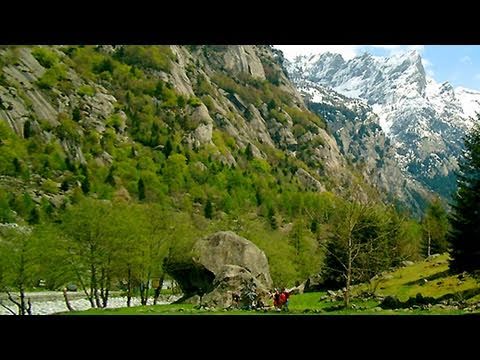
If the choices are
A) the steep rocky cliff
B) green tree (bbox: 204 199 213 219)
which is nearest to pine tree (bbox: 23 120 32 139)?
the steep rocky cliff

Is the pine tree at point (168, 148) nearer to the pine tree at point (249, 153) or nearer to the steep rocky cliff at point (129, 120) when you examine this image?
the steep rocky cliff at point (129, 120)

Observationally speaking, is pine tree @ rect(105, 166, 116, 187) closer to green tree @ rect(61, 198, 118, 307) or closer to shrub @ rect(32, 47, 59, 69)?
shrub @ rect(32, 47, 59, 69)

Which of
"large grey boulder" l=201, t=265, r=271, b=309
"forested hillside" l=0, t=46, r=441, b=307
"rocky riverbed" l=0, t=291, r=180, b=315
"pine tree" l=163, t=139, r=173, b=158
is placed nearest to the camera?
"large grey boulder" l=201, t=265, r=271, b=309

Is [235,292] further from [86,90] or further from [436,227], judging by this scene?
[86,90]

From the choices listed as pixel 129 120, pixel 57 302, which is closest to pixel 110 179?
pixel 129 120

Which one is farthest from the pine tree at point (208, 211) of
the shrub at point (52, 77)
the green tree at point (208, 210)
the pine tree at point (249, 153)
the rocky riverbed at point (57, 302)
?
the pine tree at point (249, 153)

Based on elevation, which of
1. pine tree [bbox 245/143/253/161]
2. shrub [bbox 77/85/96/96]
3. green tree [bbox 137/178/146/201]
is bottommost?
green tree [bbox 137/178/146/201]

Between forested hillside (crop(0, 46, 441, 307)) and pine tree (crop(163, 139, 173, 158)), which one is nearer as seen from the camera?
forested hillside (crop(0, 46, 441, 307))

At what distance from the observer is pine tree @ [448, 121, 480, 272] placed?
93.7ft

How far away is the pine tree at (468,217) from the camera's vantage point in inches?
1124
